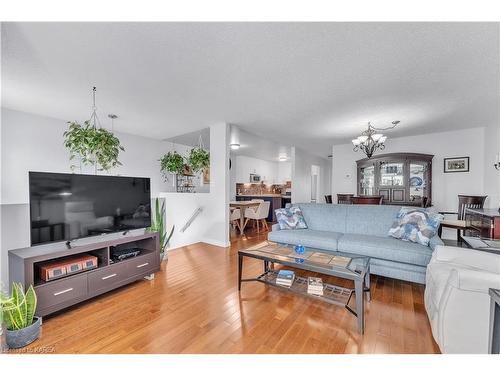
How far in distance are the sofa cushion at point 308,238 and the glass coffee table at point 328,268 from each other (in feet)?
1.54

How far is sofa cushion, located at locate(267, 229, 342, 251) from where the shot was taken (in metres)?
2.63

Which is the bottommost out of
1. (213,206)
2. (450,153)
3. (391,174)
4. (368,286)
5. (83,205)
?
(368,286)

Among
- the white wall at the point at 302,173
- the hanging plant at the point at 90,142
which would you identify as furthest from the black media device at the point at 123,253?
the white wall at the point at 302,173

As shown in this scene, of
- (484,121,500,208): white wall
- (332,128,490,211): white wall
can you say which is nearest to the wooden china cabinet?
(332,128,490,211): white wall

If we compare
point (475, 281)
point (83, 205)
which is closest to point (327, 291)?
point (475, 281)

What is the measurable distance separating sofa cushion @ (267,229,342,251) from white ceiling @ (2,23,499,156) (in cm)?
190

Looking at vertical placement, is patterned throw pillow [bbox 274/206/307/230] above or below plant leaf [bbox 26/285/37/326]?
above

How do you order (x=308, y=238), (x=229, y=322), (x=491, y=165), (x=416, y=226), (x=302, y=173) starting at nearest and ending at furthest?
(x=229, y=322)
(x=416, y=226)
(x=308, y=238)
(x=491, y=165)
(x=302, y=173)

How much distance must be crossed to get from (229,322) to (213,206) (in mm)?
2645

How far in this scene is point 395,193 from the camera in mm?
5027

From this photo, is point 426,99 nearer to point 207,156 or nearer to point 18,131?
point 207,156

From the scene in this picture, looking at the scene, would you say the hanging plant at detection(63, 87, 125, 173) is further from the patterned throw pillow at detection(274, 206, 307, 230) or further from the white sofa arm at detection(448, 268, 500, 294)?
the white sofa arm at detection(448, 268, 500, 294)

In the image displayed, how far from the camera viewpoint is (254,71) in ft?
7.47

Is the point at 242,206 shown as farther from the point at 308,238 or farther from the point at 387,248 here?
the point at 387,248
